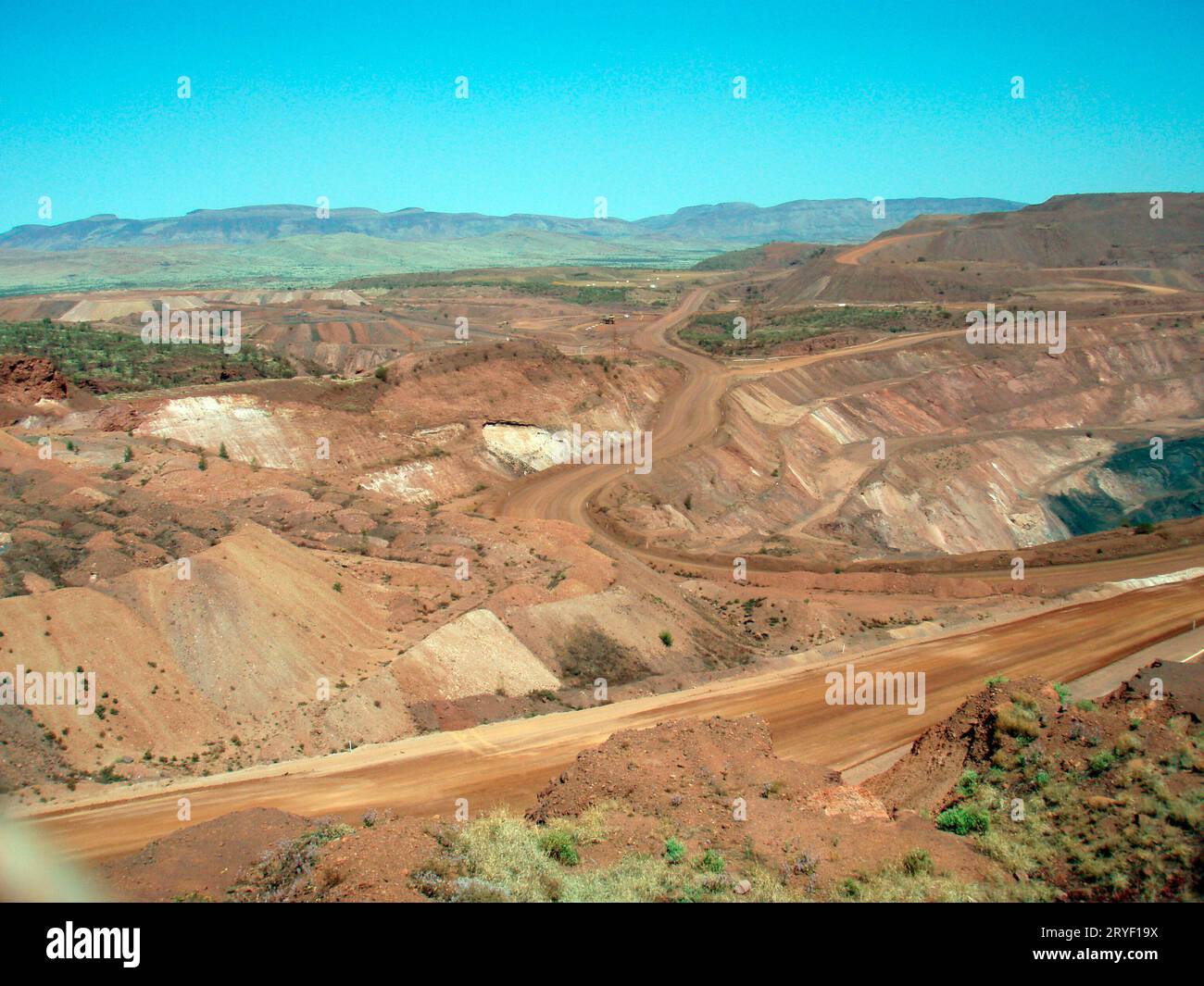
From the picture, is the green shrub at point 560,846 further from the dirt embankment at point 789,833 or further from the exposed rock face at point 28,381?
the exposed rock face at point 28,381

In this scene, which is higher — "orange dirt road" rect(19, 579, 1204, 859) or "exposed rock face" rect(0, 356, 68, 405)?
"exposed rock face" rect(0, 356, 68, 405)

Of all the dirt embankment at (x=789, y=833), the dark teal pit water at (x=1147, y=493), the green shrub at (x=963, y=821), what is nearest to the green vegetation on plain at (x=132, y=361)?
the dirt embankment at (x=789, y=833)

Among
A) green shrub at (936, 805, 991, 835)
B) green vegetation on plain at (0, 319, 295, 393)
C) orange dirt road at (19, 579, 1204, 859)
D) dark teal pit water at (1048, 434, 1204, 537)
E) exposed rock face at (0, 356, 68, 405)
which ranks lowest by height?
orange dirt road at (19, 579, 1204, 859)

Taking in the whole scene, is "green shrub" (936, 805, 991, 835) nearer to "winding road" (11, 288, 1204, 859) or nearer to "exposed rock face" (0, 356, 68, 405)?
"winding road" (11, 288, 1204, 859)

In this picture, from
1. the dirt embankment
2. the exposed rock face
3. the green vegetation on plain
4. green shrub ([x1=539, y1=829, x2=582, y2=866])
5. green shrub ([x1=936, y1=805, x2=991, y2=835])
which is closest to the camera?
the dirt embankment

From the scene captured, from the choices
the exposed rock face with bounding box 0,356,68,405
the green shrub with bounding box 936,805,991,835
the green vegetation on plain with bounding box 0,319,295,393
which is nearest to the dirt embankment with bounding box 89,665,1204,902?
the green shrub with bounding box 936,805,991,835
